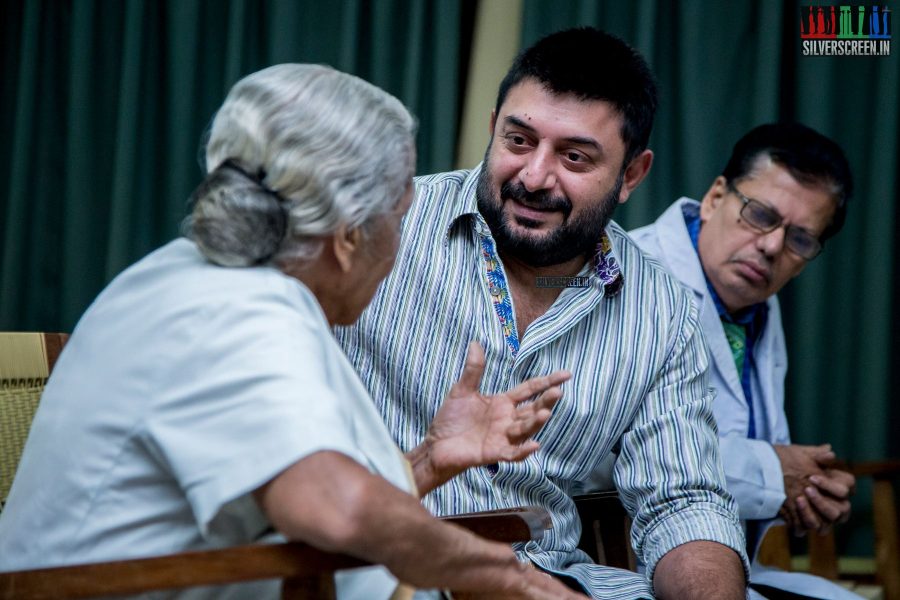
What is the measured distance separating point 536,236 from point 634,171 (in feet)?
1.22

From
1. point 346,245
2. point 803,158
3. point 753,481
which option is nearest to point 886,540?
point 753,481

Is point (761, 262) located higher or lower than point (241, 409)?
lower

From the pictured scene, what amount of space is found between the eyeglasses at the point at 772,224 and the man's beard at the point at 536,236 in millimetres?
716

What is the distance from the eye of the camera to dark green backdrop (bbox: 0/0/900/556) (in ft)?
10.0

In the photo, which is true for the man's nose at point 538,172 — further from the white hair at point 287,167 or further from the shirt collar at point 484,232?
the white hair at point 287,167

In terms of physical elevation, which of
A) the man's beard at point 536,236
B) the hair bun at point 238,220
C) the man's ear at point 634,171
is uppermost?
the hair bun at point 238,220

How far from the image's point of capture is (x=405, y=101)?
3.05 metres

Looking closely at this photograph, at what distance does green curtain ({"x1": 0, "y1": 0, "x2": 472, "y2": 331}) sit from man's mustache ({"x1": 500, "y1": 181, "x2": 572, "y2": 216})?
0.90m

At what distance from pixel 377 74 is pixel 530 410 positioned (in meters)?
1.64

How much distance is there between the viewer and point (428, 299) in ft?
7.07

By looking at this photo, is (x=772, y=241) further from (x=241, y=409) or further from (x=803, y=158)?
(x=241, y=409)

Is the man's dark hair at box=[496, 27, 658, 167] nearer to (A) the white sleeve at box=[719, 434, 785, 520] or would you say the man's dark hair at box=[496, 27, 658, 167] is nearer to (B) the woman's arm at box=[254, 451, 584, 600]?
(A) the white sleeve at box=[719, 434, 785, 520]

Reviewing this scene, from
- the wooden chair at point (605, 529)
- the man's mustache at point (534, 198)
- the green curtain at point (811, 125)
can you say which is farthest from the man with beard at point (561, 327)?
the green curtain at point (811, 125)

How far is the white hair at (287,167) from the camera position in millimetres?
1335
